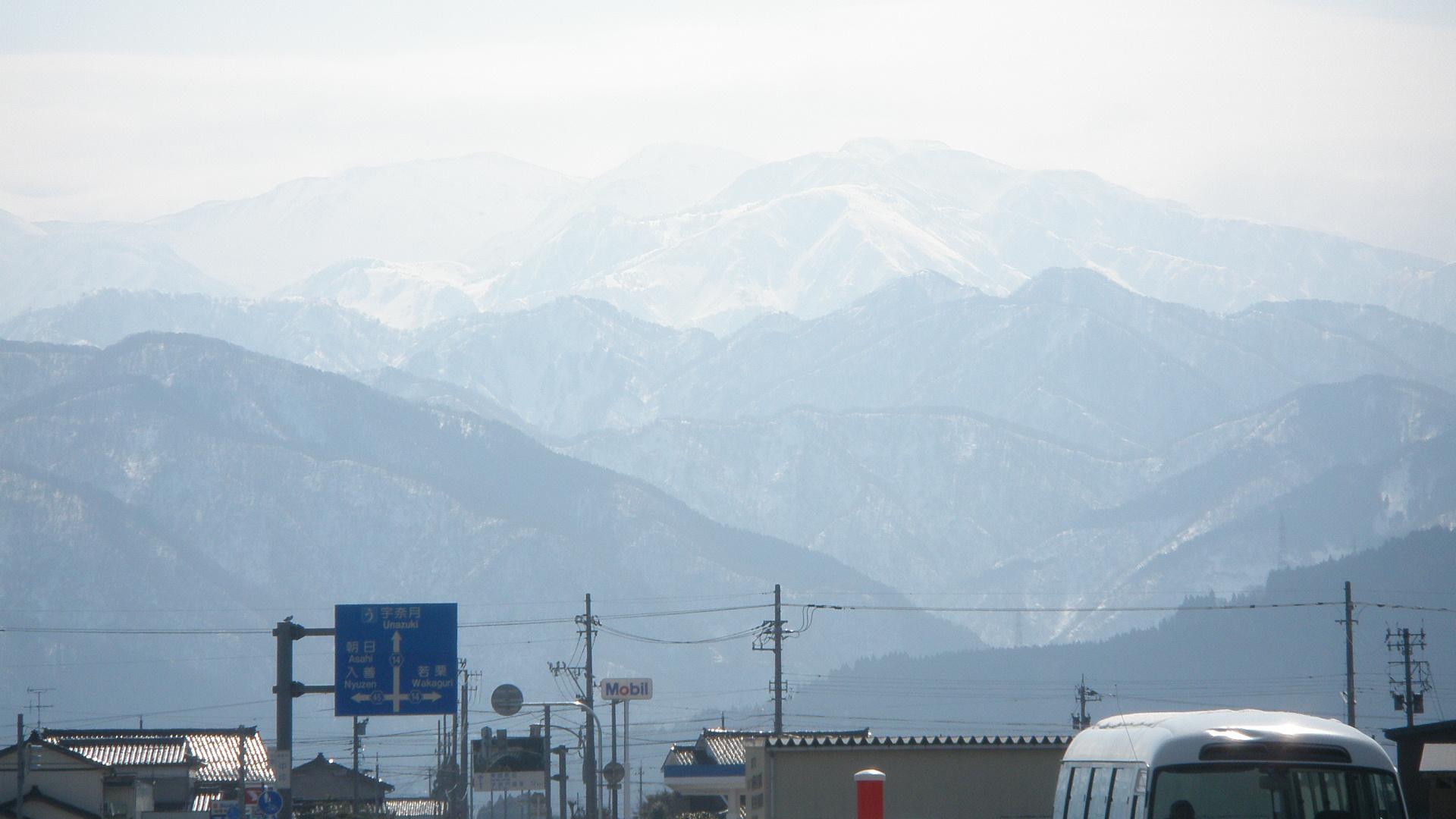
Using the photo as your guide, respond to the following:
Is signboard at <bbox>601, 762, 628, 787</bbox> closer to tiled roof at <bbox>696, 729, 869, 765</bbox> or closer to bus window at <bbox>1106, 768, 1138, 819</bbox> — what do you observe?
tiled roof at <bbox>696, 729, 869, 765</bbox>

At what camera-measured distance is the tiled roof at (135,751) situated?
7725 centimetres

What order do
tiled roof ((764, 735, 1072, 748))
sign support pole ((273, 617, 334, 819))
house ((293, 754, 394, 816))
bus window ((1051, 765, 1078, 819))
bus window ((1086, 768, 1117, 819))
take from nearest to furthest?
bus window ((1086, 768, 1117, 819))
bus window ((1051, 765, 1078, 819))
sign support pole ((273, 617, 334, 819))
tiled roof ((764, 735, 1072, 748))
house ((293, 754, 394, 816))

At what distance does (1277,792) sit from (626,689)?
4345cm

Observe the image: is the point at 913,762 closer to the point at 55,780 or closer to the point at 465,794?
the point at 55,780

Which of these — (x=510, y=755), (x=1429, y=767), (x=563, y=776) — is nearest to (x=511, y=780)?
(x=563, y=776)

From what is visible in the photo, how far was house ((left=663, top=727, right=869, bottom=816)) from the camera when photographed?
7969 centimetres

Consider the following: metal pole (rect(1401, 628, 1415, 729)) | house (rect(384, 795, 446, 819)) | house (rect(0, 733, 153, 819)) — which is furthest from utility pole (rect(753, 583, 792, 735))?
house (rect(384, 795, 446, 819))

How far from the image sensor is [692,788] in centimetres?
8362

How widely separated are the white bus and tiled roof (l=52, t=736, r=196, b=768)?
66.8 meters

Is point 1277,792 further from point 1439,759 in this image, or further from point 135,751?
point 135,751

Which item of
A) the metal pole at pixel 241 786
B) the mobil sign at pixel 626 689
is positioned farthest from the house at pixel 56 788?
the mobil sign at pixel 626 689

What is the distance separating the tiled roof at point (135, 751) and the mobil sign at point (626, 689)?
71.5ft

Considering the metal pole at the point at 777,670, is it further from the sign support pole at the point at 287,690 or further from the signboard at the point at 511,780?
the sign support pole at the point at 287,690

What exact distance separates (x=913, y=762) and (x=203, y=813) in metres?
37.7
